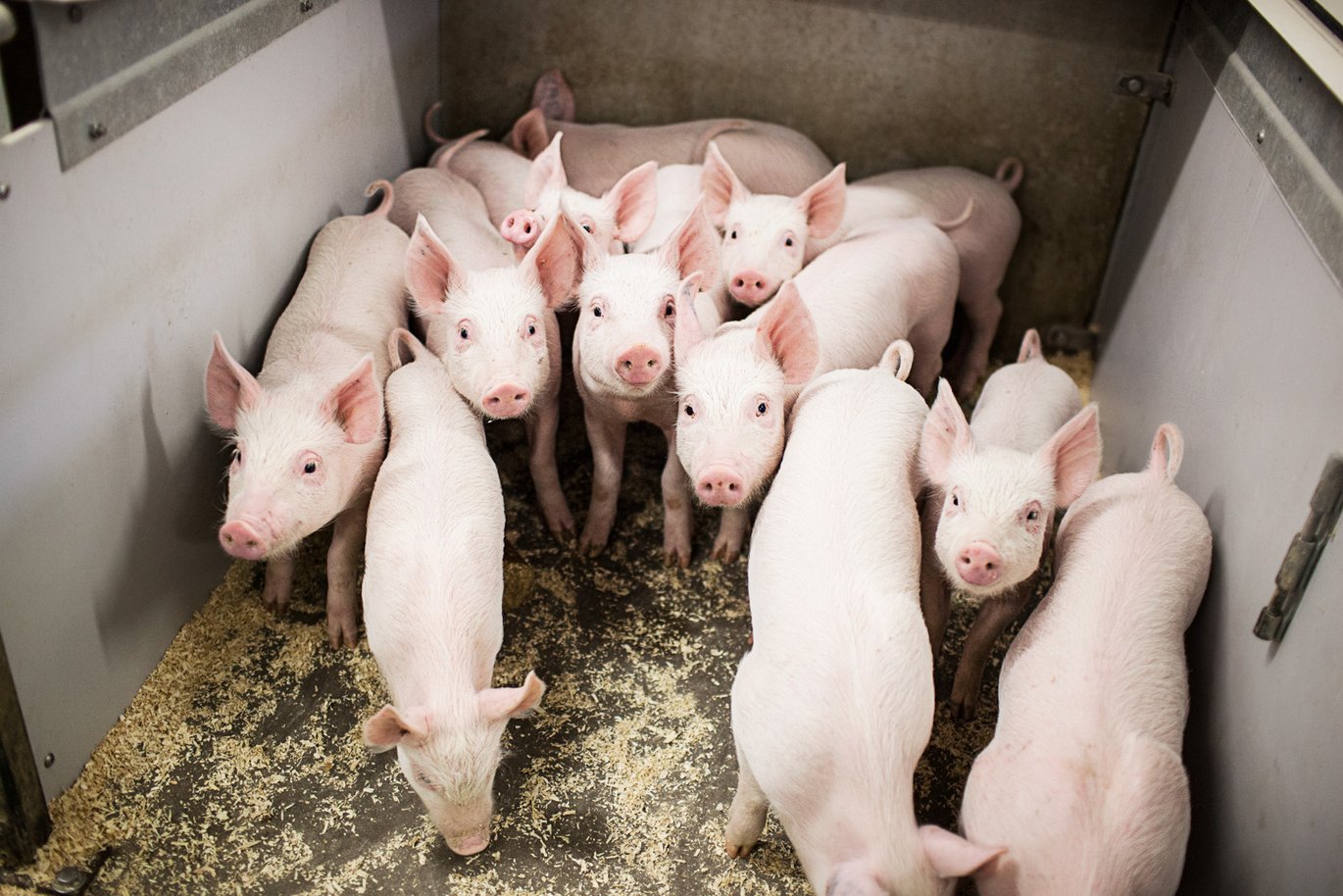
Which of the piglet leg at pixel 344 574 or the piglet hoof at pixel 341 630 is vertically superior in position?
the piglet leg at pixel 344 574

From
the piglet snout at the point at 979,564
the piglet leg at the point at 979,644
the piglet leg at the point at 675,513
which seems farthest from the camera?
the piglet leg at the point at 675,513

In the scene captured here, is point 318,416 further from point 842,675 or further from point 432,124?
point 432,124

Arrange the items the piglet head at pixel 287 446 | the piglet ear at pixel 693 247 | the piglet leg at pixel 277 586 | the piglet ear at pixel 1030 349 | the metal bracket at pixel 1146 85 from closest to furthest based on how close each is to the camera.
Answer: the piglet head at pixel 287 446 < the piglet leg at pixel 277 586 < the piglet ear at pixel 693 247 < the piglet ear at pixel 1030 349 < the metal bracket at pixel 1146 85

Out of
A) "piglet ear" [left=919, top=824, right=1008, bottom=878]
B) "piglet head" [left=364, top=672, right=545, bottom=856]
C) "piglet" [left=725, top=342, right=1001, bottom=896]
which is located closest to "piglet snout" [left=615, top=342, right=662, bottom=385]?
"piglet" [left=725, top=342, right=1001, bottom=896]

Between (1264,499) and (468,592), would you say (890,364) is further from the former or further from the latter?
(468,592)

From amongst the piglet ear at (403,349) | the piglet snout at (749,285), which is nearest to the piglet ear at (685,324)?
the piglet snout at (749,285)

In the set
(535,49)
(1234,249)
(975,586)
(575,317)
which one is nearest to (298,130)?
(575,317)

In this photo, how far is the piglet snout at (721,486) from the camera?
2320 millimetres

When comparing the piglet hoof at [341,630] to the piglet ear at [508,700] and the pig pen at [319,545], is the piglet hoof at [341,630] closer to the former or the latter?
the pig pen at [319,545]

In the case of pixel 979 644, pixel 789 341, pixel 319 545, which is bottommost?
pixel 319 545

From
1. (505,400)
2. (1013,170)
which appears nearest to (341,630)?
(505,400)

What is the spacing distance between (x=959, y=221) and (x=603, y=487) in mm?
1430

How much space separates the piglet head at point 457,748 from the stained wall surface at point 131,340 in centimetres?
66

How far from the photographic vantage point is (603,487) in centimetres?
302
